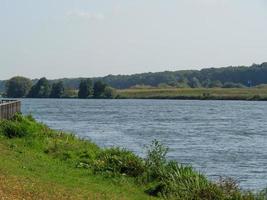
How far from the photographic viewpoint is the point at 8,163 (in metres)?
19.9

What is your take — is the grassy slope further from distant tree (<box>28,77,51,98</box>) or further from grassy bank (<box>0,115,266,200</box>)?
distant tree (<box>28,77,51,98</box>)

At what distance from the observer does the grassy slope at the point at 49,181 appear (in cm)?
1536

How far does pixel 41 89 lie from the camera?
192 metres

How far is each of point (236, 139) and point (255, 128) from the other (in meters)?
12.5

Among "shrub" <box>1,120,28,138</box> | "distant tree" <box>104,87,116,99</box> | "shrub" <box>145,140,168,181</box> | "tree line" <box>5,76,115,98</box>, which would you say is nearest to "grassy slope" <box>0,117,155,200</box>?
"shrub" <box>145,140,168,181</box>

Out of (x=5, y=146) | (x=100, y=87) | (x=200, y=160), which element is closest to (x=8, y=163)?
(x=5, y=146)

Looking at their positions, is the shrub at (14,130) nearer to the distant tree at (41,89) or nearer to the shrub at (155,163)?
the shrub at (155,163)

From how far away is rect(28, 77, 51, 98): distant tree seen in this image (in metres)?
191

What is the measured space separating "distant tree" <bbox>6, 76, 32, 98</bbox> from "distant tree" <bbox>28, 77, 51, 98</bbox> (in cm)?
225

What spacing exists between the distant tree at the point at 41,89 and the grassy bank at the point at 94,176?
165 metres

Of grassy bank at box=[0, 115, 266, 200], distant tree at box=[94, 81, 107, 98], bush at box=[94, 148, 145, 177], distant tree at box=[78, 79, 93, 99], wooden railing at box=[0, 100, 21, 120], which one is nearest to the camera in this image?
grassy bank at box=[0, 115, 266, 200]

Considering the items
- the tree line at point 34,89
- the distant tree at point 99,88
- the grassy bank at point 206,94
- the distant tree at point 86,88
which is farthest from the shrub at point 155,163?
the tree line at point 34,89

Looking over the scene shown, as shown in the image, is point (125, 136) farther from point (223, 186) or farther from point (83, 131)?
point (223, 186)

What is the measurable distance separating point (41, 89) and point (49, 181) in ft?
578
